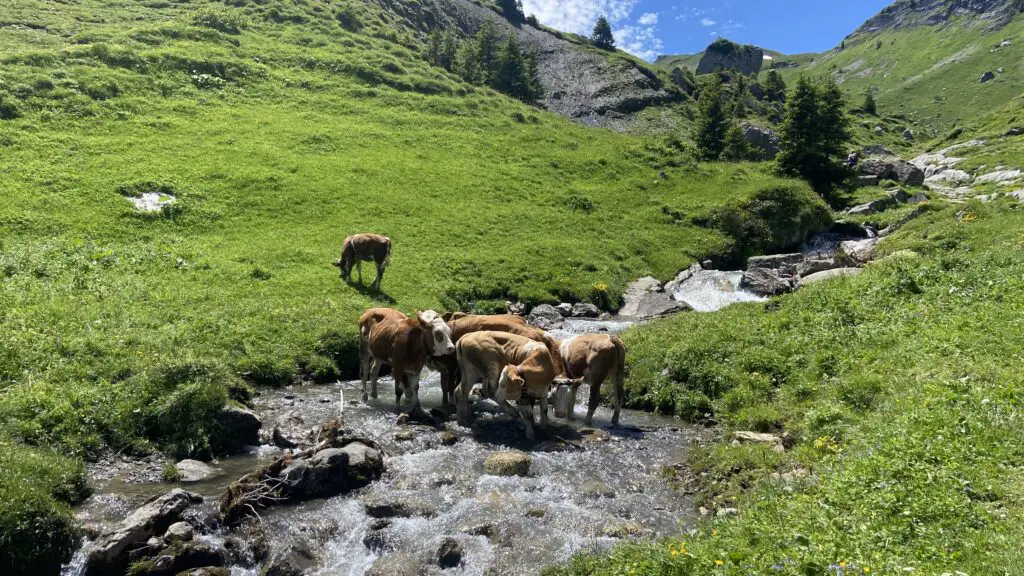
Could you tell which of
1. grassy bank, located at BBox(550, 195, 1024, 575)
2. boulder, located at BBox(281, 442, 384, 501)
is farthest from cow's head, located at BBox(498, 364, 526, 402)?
grassy bank, located at BBox(550, 195, 1024, 575)

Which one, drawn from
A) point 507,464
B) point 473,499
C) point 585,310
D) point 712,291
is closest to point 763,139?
point 712,291

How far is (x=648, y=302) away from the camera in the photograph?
96.0ft

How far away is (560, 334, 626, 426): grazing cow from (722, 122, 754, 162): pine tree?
45.3 meters

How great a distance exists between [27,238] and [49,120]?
17.5m

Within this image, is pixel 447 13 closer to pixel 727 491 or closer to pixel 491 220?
pixel 491 220

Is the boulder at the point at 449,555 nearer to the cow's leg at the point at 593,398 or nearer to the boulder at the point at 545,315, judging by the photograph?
the cow's leg at the point at 593,398

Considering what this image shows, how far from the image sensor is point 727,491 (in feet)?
33.7

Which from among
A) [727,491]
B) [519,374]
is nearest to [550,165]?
[519,374]

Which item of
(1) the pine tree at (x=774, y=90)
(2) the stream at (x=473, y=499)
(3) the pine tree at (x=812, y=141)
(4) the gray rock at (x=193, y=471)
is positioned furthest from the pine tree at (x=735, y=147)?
(1) the pine tree at (x=774, y=90)

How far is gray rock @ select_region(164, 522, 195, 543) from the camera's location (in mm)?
8836

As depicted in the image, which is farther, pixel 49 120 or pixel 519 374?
pixel 49 120

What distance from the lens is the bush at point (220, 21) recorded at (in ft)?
205

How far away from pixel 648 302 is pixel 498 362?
16.0 m

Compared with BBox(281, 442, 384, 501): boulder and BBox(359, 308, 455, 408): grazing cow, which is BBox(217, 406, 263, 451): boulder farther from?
BBox(359, 308, 455, 408): grazing cow
